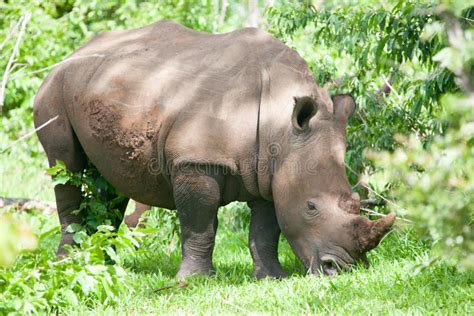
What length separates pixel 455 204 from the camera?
351cm

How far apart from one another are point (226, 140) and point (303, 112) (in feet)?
1.95

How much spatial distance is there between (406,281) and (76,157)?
3.22 meters

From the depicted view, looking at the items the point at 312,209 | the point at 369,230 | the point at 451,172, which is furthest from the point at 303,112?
the point at 451,172

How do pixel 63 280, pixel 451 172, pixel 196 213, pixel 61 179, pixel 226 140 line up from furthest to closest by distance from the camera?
pixel 61 179 → pixel 196 213 → pixel 226 140 → pixel 63 280 → pixel 451 172

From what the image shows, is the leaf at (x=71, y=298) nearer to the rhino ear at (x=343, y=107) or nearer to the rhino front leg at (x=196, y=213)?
the rhino front leg at (x=196, y=213)

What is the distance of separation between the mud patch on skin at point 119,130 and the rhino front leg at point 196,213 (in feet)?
1.39

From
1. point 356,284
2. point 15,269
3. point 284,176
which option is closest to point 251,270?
point 284,176

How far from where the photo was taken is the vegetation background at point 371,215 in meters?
3.45

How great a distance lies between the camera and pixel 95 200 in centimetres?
794

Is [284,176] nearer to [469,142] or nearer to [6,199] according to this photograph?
[469,142]

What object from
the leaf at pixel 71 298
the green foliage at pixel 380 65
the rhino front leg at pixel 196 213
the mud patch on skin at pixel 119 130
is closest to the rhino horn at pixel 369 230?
the green foliage at pixel 380 65

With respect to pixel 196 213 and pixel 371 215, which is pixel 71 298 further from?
pixel 371 215

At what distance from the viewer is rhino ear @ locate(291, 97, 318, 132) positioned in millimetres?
6535

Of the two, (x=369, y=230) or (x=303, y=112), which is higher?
(x=303, y=112)
